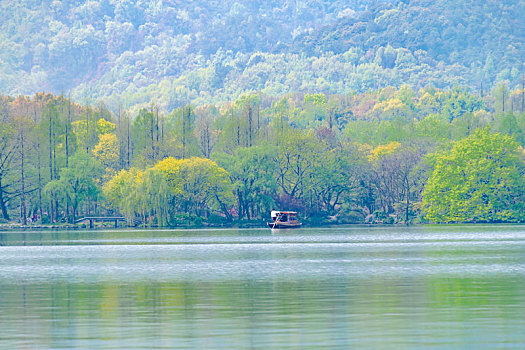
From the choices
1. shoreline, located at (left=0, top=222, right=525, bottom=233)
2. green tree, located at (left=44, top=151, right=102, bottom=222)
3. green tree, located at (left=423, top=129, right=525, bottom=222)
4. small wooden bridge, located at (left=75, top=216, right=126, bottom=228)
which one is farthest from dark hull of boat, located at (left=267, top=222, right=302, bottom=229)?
green tree, located at (left=44, top=151, right=102, bottom=222)

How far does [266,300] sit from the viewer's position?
112ft

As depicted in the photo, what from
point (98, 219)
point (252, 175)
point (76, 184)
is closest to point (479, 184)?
point (252, 175)

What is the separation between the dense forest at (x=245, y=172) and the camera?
120188 mm

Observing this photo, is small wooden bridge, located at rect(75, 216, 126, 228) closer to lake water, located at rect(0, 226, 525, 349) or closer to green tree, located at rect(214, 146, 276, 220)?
green tree, located at rect(214, 146, 276, 220)

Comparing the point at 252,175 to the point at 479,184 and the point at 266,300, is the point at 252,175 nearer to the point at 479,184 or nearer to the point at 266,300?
the point at 479,184

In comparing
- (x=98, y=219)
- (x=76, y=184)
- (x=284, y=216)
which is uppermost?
(x=76, y=184)

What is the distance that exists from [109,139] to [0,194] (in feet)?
70.6

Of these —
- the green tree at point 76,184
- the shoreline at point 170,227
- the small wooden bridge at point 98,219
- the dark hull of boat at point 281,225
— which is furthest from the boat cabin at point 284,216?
the green tree at point 76,184

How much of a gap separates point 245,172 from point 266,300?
299 ft

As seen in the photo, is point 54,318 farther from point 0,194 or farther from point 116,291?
point 0,194

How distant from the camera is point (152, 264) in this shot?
53.7 metres

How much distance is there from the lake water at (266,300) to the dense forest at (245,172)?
57.3 m

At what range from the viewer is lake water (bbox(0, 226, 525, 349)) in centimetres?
2533

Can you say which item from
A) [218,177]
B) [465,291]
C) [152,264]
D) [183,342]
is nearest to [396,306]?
[465,291]
